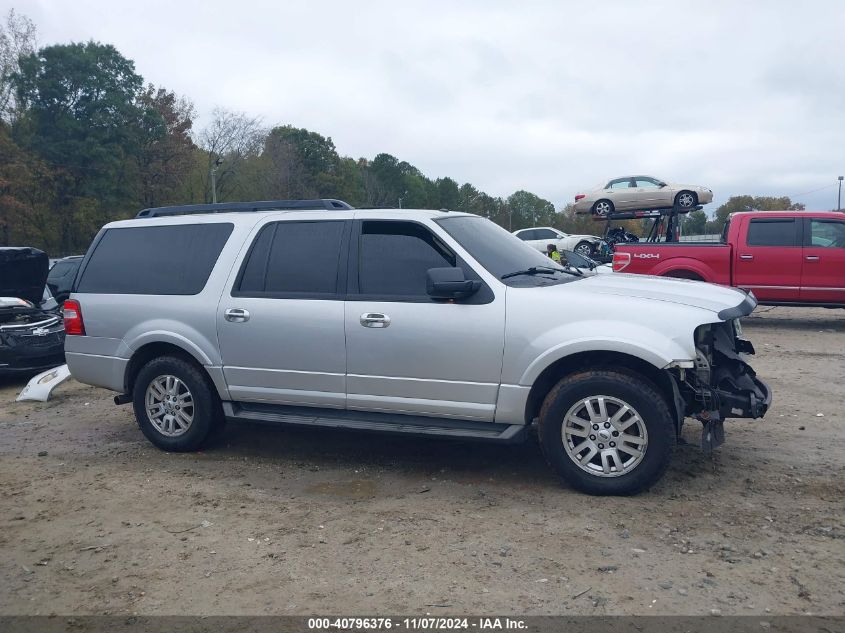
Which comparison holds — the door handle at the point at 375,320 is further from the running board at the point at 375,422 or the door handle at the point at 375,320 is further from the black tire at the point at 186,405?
the black tire at the point at 186,405

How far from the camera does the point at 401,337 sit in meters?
5.34

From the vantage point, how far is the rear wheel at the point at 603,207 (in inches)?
854

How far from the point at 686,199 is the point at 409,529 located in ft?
61.9

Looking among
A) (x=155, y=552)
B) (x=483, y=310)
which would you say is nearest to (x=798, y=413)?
(x=483, y=310)

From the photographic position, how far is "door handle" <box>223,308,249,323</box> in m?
5.88

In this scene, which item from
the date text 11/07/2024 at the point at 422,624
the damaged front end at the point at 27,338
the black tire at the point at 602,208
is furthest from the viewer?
the black tire at the point at 602,208

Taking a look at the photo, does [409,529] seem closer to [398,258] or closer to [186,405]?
[398,258]

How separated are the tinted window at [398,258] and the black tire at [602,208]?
673 inches

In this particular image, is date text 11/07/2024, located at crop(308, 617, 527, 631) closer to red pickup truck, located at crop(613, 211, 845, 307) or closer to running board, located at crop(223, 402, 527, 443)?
running board, located at crop(223, 402, 527, 443)

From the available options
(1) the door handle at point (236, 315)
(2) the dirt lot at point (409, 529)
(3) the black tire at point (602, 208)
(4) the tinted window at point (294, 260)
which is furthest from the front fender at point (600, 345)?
(3) the black tire at point (602, 208)

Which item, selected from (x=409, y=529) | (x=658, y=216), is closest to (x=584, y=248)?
(x=658, y=216)

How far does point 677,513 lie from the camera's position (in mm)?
4648

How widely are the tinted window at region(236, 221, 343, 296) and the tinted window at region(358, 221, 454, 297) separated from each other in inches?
9.9

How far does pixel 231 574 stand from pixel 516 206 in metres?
85.3
